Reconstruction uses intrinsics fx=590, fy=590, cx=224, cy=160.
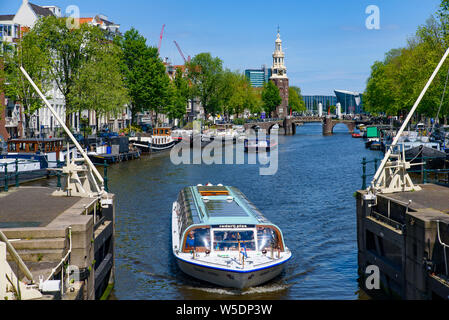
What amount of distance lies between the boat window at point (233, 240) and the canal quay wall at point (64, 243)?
436 cm

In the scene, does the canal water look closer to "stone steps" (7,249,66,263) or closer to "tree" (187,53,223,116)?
"stone steps" (7,249,66,263)

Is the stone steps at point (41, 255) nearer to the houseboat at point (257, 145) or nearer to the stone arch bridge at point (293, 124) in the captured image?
the houseboat at point (257, 145)

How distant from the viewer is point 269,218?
39.5m

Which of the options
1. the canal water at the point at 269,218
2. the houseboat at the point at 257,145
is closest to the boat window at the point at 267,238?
the canal water at the point at 269,218

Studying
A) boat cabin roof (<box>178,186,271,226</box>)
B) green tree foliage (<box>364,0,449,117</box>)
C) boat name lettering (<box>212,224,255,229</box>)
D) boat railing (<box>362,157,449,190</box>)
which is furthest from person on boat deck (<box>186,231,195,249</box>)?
green tree foliage (<box>364,0,449,117</box>)

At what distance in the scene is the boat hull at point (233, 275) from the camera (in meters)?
22.4

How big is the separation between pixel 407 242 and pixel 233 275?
6746 mm

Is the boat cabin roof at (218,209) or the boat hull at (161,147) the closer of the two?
the boat cabin roof at (218,209)

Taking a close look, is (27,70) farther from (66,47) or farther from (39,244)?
(39,244)

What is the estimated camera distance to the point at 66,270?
16.7 m

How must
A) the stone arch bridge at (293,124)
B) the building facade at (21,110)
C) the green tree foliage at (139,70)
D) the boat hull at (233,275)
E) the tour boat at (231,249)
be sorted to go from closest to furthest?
the boat hull at (233,275)
the tour boat at (231,249)
the building facade at (21,110)
the green tree foliage at (139,70)
the stone arch bridge at (293,124)

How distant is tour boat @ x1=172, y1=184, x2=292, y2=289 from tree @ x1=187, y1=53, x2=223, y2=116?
121 metres
